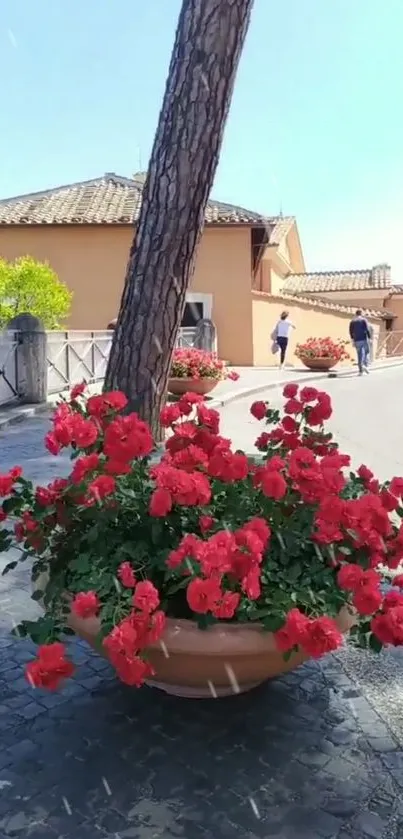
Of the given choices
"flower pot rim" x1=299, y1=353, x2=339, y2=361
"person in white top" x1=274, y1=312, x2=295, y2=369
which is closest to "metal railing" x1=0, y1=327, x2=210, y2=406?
"person in white top" x1=274, y1=312, x2=295, y2=369

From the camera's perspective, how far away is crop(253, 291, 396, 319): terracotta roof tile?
884 inches

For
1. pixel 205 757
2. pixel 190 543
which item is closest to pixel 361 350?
pixel 205 757

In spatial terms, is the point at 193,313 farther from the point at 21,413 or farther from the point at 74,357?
the point at 21,413

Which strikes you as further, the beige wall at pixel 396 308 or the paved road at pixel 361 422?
the beige wall at pixel 396 308

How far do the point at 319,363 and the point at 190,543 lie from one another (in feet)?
55.0

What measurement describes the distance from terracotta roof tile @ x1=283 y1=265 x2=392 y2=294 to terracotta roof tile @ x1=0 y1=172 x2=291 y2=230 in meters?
12.9

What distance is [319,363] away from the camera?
1823 centimetres

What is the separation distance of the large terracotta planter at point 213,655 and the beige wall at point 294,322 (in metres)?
18.5

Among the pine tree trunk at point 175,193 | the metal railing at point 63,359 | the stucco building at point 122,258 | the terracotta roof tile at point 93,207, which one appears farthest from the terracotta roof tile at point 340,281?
the pine tree trunk at point 175,193

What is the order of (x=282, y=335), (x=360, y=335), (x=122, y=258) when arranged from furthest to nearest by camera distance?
(x=122, y=258)
(x=282, y=335)
(x=360, y=335)

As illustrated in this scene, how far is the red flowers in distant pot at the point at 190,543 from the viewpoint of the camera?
71.4 inches

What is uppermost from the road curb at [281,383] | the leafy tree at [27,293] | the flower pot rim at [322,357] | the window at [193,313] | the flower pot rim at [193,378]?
the leafy tree at [27,293]

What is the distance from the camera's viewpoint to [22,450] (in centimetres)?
718

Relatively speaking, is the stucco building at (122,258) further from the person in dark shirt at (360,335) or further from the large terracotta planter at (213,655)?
the large terracotta planter at (213,655)
